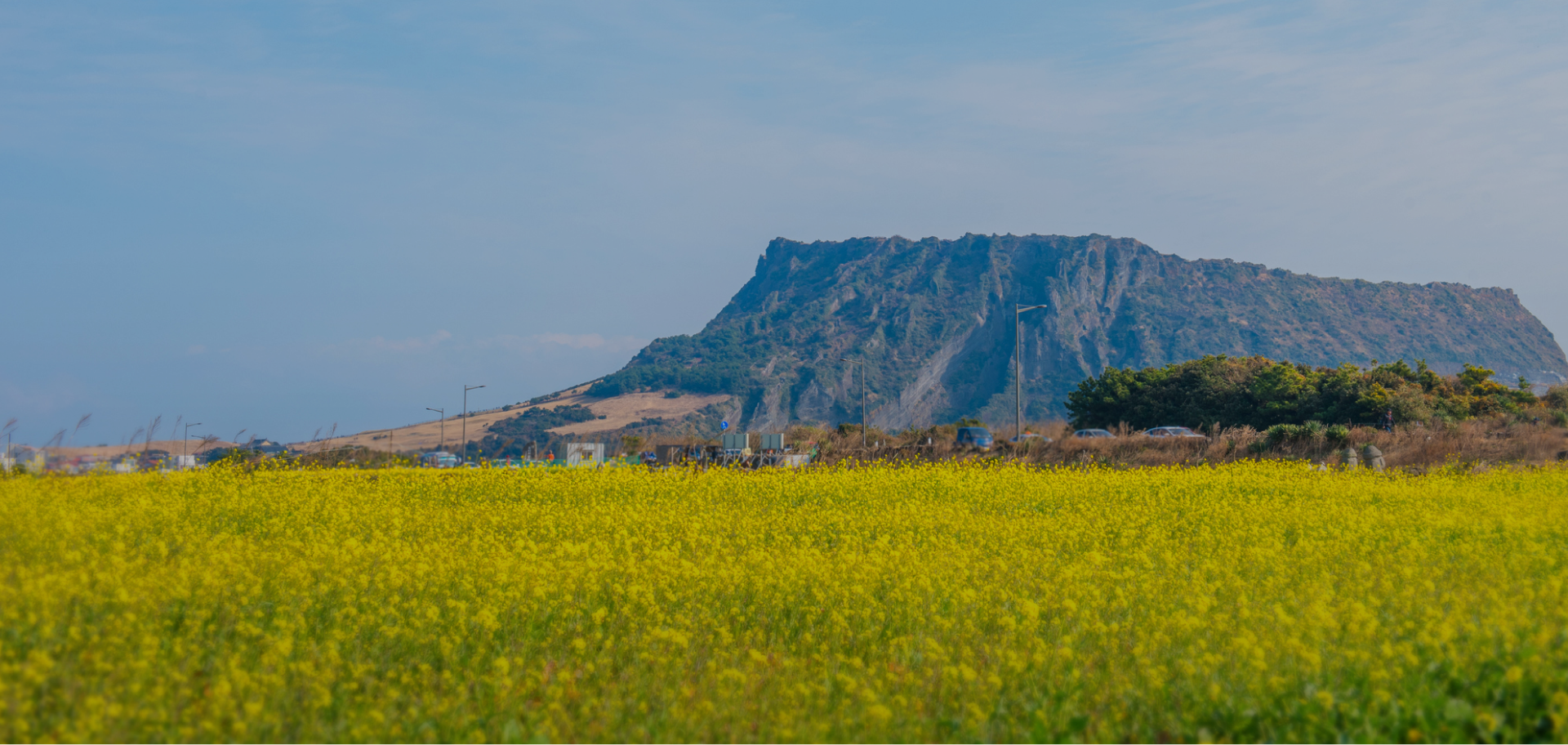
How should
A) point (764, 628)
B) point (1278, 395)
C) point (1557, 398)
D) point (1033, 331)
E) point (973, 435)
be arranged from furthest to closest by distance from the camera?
1. point (1033, 331)
2. point (1278, 395)
3. point (1557, 398)
4. point (973, 435)
5. point (764, 628)

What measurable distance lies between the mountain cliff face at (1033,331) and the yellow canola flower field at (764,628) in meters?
123

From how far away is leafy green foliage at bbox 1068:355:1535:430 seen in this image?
122 ft

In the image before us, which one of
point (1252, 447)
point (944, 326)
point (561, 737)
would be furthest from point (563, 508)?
point (944, 326)

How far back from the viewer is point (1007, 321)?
163 metres

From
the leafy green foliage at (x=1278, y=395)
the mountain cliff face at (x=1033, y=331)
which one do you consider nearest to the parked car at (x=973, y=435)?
the leafy green foliage at (x=1278, y=395)

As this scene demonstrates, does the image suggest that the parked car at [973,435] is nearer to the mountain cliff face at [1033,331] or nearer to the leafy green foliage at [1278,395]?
the leafy green foliage at [1278,395]

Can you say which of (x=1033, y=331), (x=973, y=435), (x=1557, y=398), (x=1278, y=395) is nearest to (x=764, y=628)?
(x=973, y=435)

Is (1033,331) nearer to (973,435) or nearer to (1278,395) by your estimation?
(1278,395)

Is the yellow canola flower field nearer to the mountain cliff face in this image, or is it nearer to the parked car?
the parked car

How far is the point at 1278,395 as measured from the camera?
43.6 metres

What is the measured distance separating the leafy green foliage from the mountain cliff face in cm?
8418

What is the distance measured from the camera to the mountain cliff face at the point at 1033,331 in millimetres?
144625

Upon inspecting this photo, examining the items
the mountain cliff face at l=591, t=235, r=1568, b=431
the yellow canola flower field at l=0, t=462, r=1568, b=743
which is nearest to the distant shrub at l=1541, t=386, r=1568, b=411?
the yellow canola flower field at l=0, t=462, r=1568, b=743

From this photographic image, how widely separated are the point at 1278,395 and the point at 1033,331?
11643 centimetres
